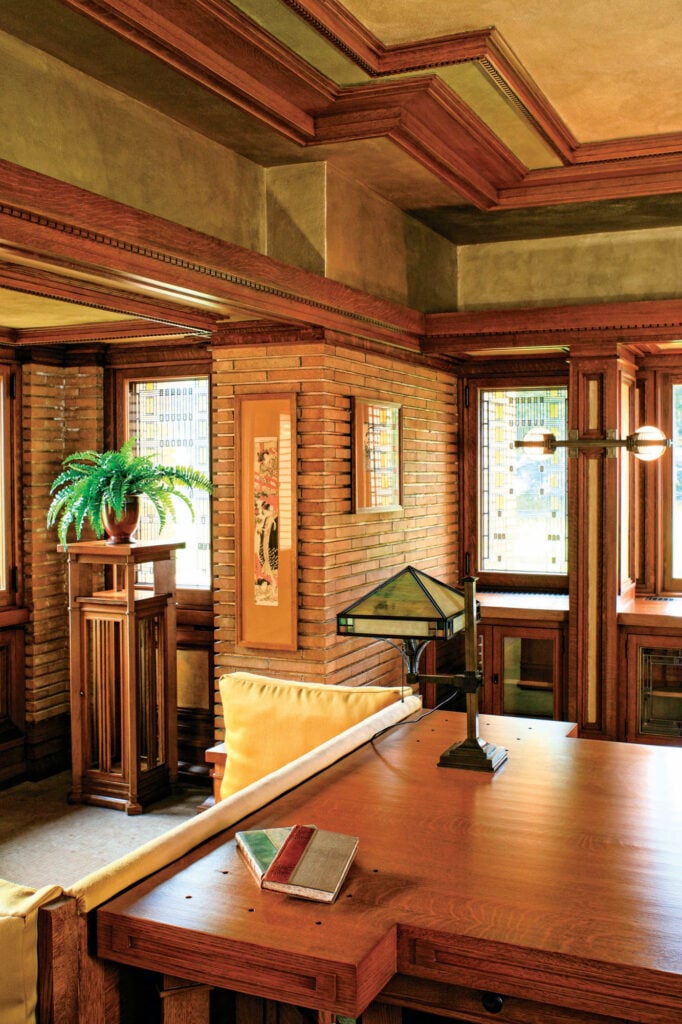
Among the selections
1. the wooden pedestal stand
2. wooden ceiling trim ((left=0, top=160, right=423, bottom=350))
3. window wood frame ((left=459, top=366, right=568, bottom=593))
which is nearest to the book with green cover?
wooden ceiling trim ((left=0, top=160, right=423, bottom=350))

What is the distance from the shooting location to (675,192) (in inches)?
184

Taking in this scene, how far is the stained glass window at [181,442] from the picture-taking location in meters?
5.86

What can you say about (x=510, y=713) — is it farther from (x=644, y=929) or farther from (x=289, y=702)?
(x=644, y=929)

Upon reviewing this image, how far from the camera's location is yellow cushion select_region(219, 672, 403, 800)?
10.7 ft

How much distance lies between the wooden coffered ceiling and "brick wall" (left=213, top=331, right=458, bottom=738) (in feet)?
2.97

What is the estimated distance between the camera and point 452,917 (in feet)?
5.96

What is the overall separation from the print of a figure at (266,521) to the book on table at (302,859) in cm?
257

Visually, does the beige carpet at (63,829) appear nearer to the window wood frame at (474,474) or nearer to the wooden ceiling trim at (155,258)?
the window wood frame at (474,474)

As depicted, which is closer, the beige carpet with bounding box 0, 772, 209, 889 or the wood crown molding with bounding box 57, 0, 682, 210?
the wood crown molding with bounding box 57, 0, 682, 210

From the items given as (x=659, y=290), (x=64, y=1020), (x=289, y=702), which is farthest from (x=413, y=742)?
(x=659, y=290)

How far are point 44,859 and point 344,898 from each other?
10.1 feet

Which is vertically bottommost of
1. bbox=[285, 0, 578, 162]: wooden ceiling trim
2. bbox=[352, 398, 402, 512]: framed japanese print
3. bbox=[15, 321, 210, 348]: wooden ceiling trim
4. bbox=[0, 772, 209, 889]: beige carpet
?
bbox=[0, 772, 209, 889]: beige carpet

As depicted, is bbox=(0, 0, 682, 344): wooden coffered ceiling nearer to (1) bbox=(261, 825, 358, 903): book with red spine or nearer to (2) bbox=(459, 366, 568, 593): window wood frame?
(2) bbox=(459, 366, 568, 593): window wood frame

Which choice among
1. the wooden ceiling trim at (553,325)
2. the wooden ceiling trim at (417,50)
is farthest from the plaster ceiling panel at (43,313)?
the wooden ceiling trim at (553,325)
